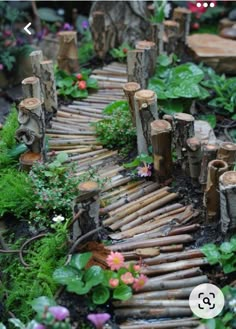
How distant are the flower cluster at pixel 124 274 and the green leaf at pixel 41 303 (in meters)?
0.33

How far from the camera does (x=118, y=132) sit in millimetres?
4422

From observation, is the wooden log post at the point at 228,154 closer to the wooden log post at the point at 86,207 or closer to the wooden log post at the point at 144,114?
the wooden log post at the point at 144,114

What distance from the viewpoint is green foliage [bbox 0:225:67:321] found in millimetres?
3193

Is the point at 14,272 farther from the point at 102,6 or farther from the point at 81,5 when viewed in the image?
the point at 81,5

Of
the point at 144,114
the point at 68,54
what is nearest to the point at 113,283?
the point at 144,114

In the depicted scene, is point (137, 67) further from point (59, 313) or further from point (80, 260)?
point (59, 313)

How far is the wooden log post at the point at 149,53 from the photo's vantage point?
486cm

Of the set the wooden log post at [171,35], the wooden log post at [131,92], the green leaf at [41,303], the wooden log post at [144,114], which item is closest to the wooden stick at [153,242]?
the green leaf at [41,303]

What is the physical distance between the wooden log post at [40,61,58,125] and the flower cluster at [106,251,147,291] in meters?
2.16

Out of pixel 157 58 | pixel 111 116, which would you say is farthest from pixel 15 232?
pixel 157 58

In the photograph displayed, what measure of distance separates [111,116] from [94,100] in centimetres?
47

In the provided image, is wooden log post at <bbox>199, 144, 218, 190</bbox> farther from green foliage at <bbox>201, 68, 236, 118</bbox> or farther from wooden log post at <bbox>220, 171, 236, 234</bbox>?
green foliage at <bbox>201, 68, 236, 118</bbox>

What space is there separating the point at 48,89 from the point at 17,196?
1406mm

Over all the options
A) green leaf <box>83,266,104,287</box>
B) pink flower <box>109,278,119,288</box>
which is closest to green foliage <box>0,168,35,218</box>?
green leaf <box>83,266,104,287</box>
